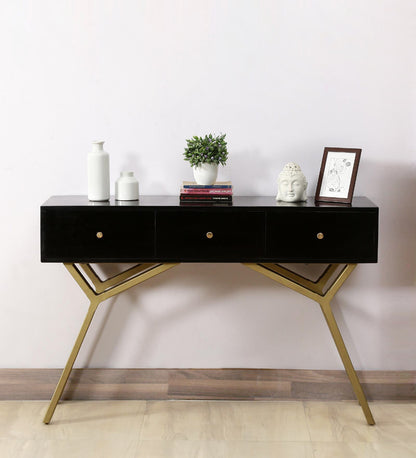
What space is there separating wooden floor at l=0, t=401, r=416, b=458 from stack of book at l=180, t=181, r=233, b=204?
824mm

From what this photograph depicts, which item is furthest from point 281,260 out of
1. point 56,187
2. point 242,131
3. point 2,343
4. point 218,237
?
point 2,343

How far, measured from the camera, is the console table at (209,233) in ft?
6.98

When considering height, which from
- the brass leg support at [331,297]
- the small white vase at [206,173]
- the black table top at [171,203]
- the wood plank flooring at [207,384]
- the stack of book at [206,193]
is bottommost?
the wood plank flooring at [207,384]

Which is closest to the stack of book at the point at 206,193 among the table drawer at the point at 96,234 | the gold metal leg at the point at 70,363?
the table drawer at the point at 96,234

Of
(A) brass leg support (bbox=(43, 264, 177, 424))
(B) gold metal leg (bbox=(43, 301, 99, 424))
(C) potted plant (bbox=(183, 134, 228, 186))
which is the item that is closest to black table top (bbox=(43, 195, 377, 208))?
(C) potted plant (bbox=(183, 134, 228, 186))

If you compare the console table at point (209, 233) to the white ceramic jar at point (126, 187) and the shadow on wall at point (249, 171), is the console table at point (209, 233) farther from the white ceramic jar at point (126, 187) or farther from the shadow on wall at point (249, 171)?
the shadow on wall at point (249, 171)

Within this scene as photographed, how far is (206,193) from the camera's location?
2221mm

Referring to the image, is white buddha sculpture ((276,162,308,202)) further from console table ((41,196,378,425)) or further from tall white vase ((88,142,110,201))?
tall white vase ((88,142,110,201))

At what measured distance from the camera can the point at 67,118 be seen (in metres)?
2.38

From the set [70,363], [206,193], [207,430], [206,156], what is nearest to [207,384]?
[207,430]

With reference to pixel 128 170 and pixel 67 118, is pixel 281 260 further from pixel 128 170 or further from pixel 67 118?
pixel 67 118

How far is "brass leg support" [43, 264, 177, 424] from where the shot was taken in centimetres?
220

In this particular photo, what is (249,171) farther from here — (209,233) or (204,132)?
(209,233)

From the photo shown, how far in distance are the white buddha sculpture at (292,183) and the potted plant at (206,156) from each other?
0.23 meters
